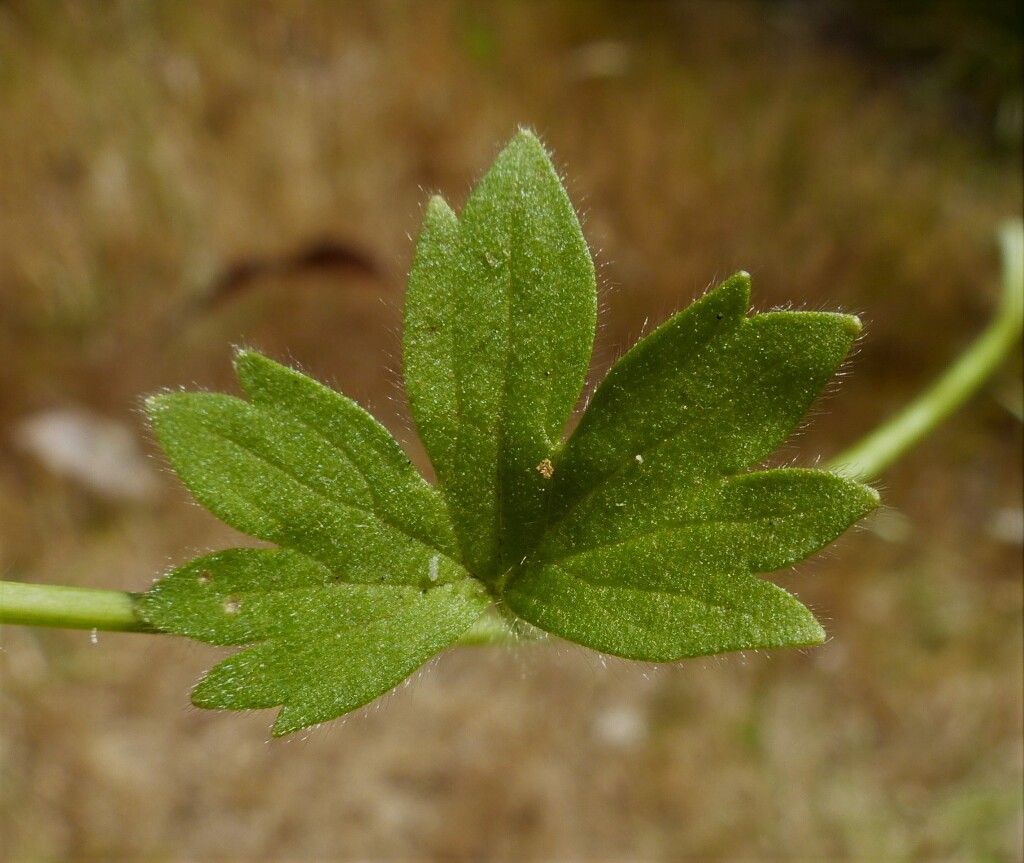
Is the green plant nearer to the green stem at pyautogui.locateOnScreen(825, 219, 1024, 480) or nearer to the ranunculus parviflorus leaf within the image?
the ranunculus parviflorus leaf

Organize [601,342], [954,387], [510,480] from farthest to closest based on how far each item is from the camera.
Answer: [601,342]
[954,387]
[510,480]

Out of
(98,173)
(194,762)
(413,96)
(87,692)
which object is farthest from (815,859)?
(98,173)

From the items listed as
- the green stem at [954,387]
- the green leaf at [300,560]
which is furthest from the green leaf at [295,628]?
the green stem at [954,387]

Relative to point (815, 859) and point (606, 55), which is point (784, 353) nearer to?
point (606, 55)

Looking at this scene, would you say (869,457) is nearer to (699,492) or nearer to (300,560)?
(699,492)

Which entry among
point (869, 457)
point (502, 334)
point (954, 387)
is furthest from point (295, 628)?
point (954, 387)

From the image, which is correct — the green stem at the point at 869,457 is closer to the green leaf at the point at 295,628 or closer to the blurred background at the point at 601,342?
the green leaf at the point at 295,628

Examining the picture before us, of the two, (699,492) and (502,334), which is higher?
(502,334)
